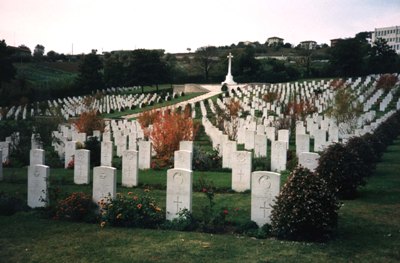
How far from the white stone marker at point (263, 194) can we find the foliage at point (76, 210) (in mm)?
3570

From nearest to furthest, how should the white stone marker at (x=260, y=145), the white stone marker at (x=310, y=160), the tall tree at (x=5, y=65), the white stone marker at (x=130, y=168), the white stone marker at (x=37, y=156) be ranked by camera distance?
the white stone marker at (x=310, y=160)
the white stone marker at (x=130, y=168)
the white stone marker at (x=37, y=156)
the white stone marker at (x=260, y=145)
the tall tree at (x=5, y=65)

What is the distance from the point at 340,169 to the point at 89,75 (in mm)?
57492

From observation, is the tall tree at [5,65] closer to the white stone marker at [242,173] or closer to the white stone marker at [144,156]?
the white stone marker at [144,156]

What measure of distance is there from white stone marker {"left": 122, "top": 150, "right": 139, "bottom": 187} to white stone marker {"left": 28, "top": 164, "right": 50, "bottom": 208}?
10.9ft

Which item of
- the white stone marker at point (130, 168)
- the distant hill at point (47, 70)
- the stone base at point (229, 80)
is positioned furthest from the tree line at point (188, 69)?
the white stone marker at point (130, 168)

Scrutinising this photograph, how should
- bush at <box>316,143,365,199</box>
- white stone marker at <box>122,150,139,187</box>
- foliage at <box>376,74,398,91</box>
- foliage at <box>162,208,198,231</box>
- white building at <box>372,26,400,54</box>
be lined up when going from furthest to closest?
white building at <box>372,26,400,54</box>
foliage at <box>376,74,398,91</box>
white stone marker at <box>122,150,139,187</box>
bush at <box>316,143,365,199</box>
foliage at <box>162,208,198,231</box>

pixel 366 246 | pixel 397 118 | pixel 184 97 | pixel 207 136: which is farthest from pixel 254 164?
pixel 184 97

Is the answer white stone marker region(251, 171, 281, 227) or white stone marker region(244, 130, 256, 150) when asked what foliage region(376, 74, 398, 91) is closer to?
white stone marker region(244, 130, 256, 150)

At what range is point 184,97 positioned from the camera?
199ft

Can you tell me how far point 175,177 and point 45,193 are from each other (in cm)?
347

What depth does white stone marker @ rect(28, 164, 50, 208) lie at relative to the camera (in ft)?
40.3

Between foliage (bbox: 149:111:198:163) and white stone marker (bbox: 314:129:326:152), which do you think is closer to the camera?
foliage (bbox: 149:111:198:163)

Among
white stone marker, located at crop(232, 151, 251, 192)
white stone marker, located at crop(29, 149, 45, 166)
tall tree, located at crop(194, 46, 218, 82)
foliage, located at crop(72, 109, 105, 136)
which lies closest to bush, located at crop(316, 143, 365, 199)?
white stone marker, located at crop(232, 151, 251, 192)

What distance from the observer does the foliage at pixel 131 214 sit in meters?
10.5
